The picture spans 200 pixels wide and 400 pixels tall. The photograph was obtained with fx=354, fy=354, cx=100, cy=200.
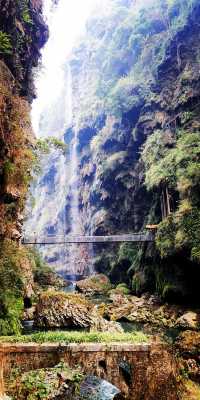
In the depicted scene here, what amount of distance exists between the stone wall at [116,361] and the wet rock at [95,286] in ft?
61.6

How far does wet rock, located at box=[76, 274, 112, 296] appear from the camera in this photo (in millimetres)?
26656

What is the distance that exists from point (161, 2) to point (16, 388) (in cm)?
3998

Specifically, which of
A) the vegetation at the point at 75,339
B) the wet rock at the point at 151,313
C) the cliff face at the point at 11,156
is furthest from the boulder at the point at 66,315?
the vegetation at the point at 75,339

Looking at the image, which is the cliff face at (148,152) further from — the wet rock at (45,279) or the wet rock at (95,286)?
the wet rock at (45,279)

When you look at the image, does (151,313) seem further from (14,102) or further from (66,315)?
(14,102)

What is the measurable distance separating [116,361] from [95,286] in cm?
2085

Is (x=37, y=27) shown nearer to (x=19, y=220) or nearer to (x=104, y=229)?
(x=19, y=220)

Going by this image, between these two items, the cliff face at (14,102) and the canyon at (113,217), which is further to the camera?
the cliff face at (14,102)

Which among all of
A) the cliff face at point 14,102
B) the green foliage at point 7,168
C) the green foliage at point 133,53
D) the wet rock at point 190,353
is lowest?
the wet rock at point 190,353

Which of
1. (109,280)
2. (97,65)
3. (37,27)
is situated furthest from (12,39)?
(97,65)

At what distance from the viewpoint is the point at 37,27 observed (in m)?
16.2

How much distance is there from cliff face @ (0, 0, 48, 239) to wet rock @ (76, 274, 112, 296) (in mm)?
12078

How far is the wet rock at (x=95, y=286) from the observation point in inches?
1049

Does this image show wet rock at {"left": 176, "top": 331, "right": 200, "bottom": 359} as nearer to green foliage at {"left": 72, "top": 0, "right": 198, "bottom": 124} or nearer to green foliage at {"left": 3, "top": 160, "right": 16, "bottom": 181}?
green foliage at {"left": 3, "top": 160, "right": 16, "bottom": 181}
